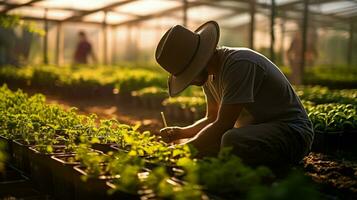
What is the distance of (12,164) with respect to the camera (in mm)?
4445

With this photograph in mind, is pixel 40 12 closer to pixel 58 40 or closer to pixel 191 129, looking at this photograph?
pixel 58 40

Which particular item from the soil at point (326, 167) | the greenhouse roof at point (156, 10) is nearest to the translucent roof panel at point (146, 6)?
the greenhouse roof at point (156, 10)

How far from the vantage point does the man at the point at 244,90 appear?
3.54 meters

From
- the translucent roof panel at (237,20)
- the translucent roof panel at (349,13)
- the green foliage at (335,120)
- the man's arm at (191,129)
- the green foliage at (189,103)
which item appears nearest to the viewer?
the man's arm at (191,129)

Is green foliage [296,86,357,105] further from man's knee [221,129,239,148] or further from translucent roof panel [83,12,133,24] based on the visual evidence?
translucent roof panel [83,12,133,24]

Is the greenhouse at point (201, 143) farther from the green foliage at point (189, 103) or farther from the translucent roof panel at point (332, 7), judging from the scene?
the translucent roof panel at point (332, 7)

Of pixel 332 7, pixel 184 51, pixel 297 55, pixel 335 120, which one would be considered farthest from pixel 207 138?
pixel 332 7

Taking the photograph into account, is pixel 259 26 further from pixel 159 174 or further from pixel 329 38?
pixel 159 174

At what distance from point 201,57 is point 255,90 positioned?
1.52 feet

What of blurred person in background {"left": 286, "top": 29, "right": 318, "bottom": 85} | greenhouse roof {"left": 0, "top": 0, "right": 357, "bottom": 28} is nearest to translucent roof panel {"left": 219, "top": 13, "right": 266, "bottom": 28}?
greenhouse roof {"left": 0, "top": 0, "right": 357, "bottom": 28}

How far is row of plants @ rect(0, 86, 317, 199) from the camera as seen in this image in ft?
8.44

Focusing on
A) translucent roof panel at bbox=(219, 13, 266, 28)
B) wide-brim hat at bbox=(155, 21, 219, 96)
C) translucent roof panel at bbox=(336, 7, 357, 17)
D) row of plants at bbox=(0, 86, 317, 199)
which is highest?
translucent roof panel at bbox=(336, 7, 357, 17)

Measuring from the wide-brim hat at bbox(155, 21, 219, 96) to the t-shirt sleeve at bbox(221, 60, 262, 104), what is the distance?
0.22 m

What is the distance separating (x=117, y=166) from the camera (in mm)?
2994
